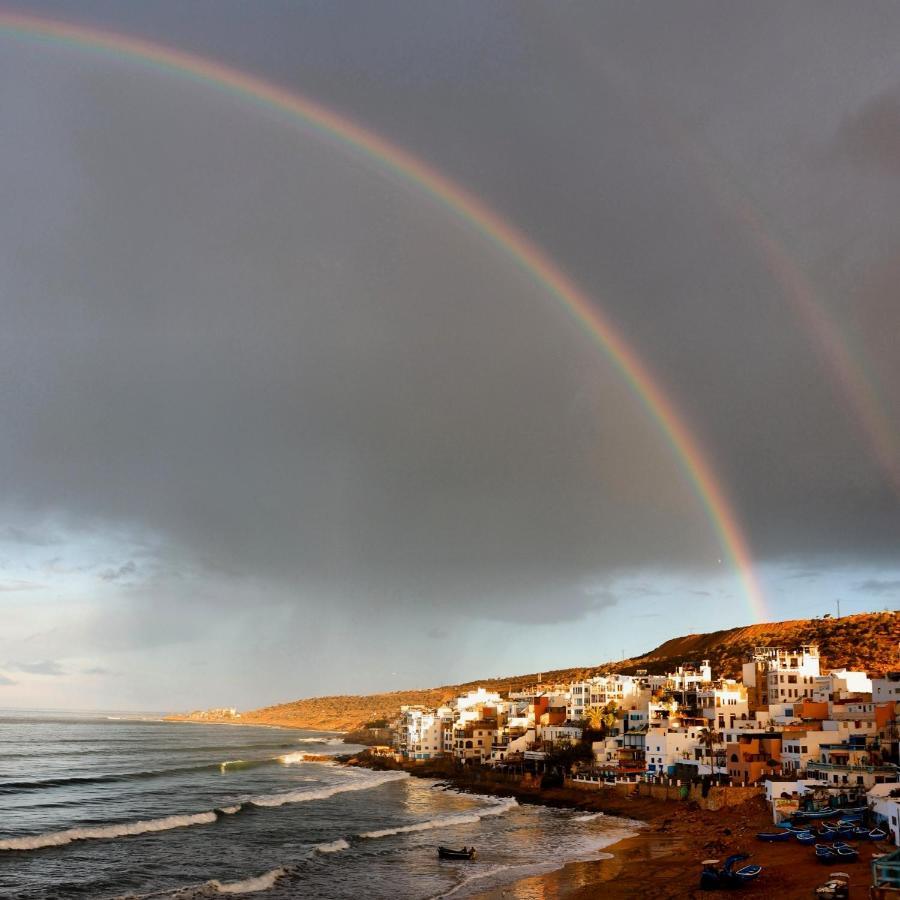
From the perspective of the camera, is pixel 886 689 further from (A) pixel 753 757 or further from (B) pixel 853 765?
(B) pixel 853 765

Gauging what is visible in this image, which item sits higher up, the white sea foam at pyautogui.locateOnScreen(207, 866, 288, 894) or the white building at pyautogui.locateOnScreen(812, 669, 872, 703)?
the white building at pyautogui.locateOnScreen(812, 669, 872, 703)

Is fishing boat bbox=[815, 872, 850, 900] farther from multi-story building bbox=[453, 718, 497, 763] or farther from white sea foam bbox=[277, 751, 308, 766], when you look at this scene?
white sea foam bbox=[277, 751, 308, 766]

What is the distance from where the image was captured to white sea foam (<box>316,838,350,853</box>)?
5928 cm

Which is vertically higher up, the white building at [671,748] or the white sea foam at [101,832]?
the white building at [671,748]

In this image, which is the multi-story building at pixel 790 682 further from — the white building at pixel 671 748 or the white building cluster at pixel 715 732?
the white building at pixel 671 748

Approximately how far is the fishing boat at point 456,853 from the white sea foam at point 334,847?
816cm

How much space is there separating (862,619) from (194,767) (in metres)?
114

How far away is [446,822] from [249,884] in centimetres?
2582

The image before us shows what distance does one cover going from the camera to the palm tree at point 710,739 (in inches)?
2951

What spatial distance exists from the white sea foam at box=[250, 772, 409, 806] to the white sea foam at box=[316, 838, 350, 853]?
26029 mm

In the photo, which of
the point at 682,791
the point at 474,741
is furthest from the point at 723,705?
the point at 474,741

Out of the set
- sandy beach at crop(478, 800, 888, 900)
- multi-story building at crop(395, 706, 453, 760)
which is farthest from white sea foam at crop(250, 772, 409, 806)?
sandy beach at crop(478, 800, 888, 900)

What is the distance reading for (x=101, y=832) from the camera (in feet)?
222

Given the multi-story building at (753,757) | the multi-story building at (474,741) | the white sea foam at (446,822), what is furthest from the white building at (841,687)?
the multi-story building at (474,741)
